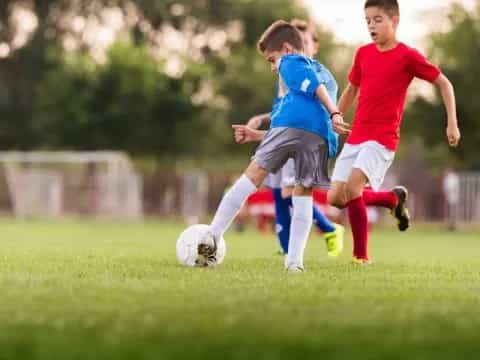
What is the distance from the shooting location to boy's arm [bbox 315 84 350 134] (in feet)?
27.2

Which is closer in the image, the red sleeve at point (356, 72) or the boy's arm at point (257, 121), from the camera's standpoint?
the red sleeve at point (356, 72)

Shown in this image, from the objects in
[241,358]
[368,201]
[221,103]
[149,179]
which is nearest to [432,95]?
[149,179]

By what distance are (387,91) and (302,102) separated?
0.83 metres

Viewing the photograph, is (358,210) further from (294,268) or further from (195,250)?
(195,250)

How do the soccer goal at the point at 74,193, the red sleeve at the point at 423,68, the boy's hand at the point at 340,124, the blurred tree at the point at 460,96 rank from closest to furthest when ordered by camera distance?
the boy's hand at the point at 340,124
the red sleeve at the point at 423,68
the soccer goal at the point at 74,193
the blurred tree at the point at 460,96

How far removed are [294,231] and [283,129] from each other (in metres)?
0.76

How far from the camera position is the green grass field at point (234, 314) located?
4422 mm

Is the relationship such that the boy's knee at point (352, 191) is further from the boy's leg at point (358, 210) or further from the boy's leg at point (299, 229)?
the boy's leg at point (299, 229)

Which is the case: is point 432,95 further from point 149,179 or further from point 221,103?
point 221,103

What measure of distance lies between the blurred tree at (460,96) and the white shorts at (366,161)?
30.3 m

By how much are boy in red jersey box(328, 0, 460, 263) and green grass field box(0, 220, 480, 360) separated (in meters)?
0.97

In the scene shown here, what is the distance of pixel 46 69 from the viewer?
163 feet

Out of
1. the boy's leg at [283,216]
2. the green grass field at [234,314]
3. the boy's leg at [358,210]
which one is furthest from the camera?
the boy's leg at [283,216]

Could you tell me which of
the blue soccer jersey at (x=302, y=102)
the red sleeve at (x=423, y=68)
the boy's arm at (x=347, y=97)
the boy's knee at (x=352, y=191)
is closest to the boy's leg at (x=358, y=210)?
the boy's knee at (x=352, y=191)
